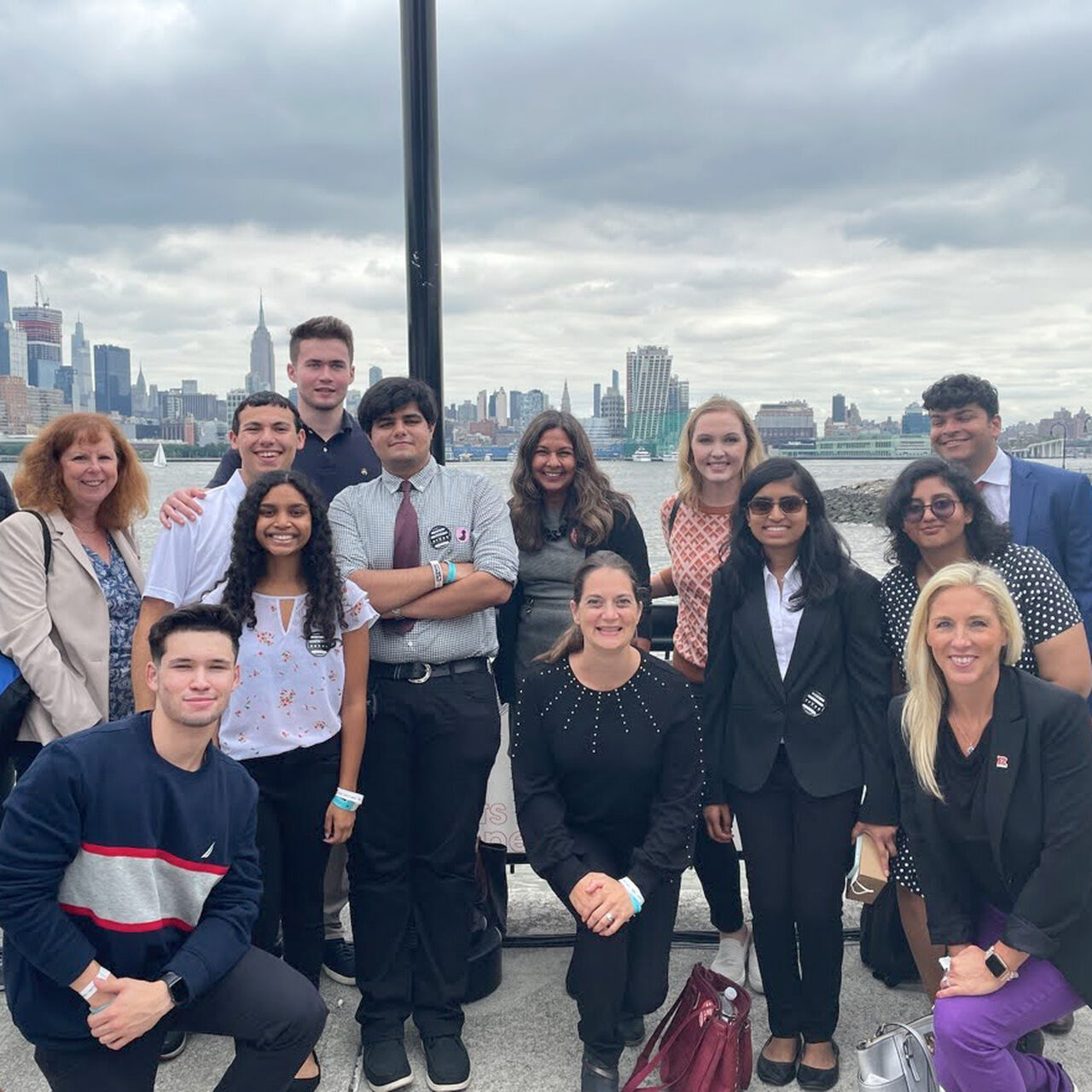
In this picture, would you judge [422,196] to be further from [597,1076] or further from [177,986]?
[597,1076]

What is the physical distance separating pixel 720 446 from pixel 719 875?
1.58 metres

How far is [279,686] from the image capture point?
3.05m

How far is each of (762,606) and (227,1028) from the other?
1.98 m

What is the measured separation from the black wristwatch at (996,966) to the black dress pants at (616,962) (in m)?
0.92

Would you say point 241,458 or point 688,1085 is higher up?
point 241,458

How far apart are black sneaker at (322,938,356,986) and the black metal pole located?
6.21 feet

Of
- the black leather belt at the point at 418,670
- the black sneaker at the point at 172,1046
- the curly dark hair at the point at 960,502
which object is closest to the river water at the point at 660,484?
the curly dark hair at the point at 960,502

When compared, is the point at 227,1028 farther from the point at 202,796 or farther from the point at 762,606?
the point at 762,606

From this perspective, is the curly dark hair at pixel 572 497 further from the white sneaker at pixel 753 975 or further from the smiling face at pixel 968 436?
the white sneaker at pixel 753 975

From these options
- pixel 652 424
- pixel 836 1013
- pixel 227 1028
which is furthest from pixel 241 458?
pixel 652 424

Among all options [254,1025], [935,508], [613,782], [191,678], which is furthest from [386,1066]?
[935,508]

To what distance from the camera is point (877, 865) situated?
3109mm

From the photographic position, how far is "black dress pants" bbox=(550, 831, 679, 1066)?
3.07 metres

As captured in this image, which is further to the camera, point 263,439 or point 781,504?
point 263,439
